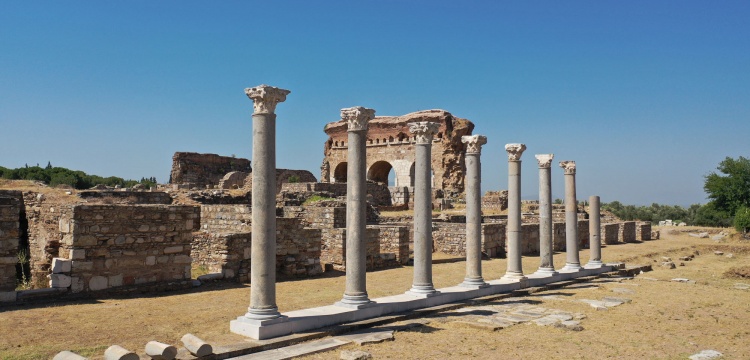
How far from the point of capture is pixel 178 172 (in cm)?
3684

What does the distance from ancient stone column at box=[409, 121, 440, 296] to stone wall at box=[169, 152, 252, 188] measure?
26.6m

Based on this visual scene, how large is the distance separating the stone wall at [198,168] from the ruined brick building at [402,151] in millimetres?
11933

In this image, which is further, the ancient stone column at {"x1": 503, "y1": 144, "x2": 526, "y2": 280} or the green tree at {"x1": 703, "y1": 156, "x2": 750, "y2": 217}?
the green tree at {"x1": 703, "y1": 156, "x2": 750, "y2": 217}

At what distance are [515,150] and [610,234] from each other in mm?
18069

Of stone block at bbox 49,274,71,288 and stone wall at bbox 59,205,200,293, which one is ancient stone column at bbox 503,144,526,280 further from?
stone block at bbox 49,274,71,288

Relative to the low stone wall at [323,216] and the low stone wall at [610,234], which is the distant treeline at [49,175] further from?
the low stone wall at [610,234]

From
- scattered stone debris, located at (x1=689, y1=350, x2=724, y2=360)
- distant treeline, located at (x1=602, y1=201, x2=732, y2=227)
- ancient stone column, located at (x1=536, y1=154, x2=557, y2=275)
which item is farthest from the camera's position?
distant treeline, located at (x1=602, y1=201, x2=732, y2=227)

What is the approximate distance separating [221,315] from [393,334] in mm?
3064

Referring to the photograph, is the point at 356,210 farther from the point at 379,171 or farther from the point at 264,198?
the point at 379,171

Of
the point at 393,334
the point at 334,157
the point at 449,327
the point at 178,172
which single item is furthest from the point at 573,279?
the point at 334,157

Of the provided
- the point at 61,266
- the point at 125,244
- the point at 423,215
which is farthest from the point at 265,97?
the point at 61,266

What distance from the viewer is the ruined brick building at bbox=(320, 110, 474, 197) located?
4509 cm

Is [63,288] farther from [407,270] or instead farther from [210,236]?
[407,270]

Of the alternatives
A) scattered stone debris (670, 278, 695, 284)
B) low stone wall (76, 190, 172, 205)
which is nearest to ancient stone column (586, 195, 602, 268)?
scattered stone debris (670, 278, 695, 284)
